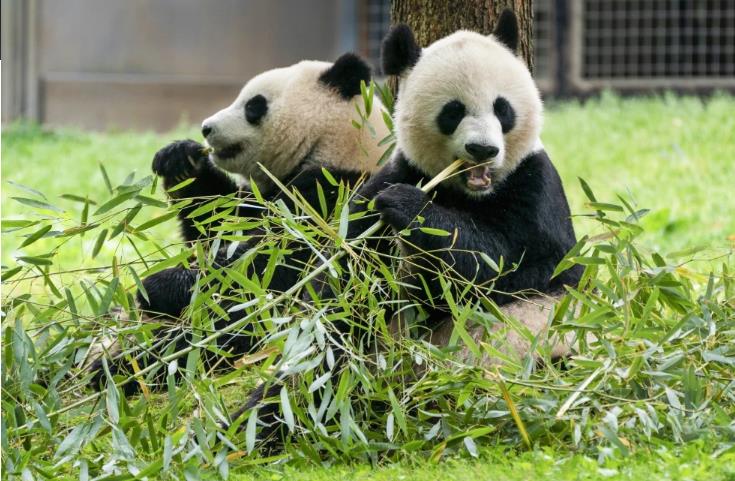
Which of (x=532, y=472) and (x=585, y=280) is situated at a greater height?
(x=585, y=280)

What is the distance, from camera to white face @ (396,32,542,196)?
153 inches

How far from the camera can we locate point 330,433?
3.64 metres

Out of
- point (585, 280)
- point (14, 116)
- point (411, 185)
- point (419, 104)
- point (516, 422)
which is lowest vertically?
point (14, 116)

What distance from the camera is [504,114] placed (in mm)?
3947

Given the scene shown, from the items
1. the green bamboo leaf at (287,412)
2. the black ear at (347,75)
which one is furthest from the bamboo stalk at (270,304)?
the black ear at (347,75)

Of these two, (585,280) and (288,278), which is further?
(288,278)

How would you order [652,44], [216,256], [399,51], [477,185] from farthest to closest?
1. [652,44]
2. [216,256]
3. [399,51]
4. [477,185]

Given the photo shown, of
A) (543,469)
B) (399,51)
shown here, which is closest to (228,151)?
(399,51)

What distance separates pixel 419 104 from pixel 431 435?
1262mm

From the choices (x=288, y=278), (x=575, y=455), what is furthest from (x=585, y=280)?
(x=288, y=278)

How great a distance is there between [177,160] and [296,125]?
620mm

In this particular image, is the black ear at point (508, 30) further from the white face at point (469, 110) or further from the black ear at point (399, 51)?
the black ear at point (399, 51)

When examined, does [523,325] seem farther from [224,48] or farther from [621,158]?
[224,48]

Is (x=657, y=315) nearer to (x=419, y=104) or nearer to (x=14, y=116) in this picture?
(x=419, y=104)
